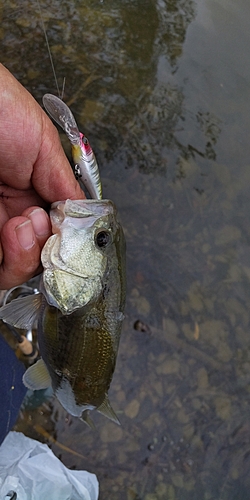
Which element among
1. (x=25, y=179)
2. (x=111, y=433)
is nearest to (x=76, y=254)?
(x=25, y=179)

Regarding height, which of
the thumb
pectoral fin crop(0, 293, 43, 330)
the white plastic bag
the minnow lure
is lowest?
the white plastic bag

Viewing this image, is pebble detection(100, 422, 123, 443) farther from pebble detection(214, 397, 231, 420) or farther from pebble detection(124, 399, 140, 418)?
pebble detection(214, 397, 231, 420)

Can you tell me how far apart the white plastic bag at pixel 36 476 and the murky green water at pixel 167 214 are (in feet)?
1.21

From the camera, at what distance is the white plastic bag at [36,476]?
2.53 meters

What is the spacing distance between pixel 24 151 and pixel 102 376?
3.69ft

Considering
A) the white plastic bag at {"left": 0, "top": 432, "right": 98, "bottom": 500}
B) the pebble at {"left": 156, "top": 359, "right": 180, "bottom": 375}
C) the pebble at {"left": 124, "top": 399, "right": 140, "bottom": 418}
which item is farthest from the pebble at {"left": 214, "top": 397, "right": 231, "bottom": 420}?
the white plastic bag at {"left": 0, "top": 432, "right": 98, "bottom": 500}

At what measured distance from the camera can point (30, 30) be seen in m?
4.84

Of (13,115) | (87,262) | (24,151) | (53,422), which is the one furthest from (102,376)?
(53,422)

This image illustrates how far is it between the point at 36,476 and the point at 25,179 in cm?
190

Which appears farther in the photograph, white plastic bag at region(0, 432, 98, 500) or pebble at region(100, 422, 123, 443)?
pebble at region(100, 422, 123, 443)

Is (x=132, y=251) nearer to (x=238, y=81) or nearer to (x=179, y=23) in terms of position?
(x=238, y=81)

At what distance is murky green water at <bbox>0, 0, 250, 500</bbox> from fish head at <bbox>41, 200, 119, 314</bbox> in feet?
6.46

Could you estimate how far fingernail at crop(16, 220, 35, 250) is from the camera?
175 centimetres

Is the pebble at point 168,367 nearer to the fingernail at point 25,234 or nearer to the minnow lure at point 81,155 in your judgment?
the minnow lure at point 81,155
